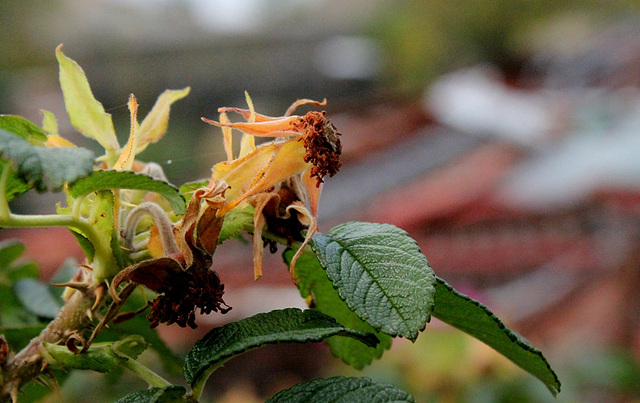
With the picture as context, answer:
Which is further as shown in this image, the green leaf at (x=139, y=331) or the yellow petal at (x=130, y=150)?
the green leaf at (x=139, y=331)

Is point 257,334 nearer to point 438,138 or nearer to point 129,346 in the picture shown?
point 129,346

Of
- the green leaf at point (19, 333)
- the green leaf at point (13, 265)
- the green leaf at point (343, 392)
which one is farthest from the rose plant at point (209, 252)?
the green leaf at point (13, 265)

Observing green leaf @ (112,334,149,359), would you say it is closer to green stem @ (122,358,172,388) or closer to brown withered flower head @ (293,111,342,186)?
green stem @ (122,358,172,388)

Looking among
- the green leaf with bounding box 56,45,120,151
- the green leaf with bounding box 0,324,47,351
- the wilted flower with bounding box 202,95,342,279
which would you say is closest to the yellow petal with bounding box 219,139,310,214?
the wilted flower with bounding box 202,95,342,279

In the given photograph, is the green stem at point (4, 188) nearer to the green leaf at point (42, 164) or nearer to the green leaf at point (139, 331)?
the green leaf at point (42, 164)

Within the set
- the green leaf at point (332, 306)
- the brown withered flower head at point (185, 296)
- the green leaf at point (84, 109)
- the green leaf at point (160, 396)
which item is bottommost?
the green leaf at point (160, 396)

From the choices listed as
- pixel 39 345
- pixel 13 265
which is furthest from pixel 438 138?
pixel 39 345

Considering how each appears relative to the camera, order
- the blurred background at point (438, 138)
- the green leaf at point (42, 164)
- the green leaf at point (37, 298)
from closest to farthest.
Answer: the green leaf at point (42, 164)
the green leaf at point (37, 298)
the blurred background at point (438, 138)
